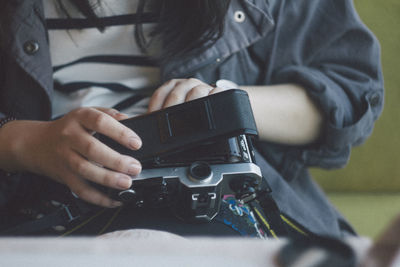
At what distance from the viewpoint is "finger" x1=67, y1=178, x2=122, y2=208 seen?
375 mm

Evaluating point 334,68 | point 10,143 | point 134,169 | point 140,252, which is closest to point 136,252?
point 140,252

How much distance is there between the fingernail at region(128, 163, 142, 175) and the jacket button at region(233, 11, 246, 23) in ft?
0.89

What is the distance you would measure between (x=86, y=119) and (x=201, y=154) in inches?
5.0

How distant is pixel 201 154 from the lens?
0.35 meters

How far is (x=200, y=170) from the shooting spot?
1.08 feet

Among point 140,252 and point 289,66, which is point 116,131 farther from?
point 289,66

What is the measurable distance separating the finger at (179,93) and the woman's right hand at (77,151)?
0.05m

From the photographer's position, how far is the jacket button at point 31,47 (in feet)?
1.44

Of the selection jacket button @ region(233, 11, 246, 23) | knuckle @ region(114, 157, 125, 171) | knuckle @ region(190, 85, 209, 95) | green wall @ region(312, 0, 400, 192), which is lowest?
green wall @ region(312, 0, 400, 192)

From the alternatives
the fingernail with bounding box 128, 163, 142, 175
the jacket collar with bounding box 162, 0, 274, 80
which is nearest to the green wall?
the jacket collar with bounding box 162, 0, 274, 80

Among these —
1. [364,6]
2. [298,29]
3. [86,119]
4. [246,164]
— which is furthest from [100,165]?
[364,6]

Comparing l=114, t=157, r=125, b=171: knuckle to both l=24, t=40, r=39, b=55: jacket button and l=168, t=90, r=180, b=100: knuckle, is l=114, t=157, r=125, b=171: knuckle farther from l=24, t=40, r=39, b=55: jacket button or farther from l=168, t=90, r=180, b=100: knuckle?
l=24, t=40, r=39, b=55: jacket button

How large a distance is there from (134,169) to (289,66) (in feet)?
1.02

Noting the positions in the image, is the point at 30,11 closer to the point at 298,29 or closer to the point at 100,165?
the point at 100,165
